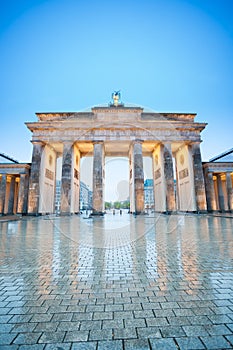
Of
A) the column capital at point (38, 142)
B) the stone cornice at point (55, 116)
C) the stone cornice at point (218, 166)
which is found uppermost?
the stone cornice at point (55, 116)

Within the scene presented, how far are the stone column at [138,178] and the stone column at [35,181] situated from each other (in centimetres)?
1418

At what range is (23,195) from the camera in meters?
29.1

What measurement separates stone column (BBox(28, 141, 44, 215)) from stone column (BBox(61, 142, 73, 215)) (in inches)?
144

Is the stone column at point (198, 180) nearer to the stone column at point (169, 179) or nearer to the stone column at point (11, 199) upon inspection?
the stone column at point (169, 179)

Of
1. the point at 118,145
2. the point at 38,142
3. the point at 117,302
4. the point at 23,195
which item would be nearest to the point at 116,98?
the point at 118,145

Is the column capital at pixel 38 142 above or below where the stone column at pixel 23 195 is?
above

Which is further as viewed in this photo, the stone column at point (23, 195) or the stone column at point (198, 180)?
the stone column at point (23, 195)

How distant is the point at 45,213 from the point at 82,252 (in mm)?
26005

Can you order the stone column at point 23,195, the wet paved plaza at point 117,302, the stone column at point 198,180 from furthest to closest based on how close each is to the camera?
the stone column at point 23,195, the stone column at point 198,180, the wet paved plaza at point 117,302

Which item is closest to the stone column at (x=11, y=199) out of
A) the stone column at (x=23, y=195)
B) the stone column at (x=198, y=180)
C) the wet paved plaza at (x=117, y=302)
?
the stone column at (x=23, y=195)

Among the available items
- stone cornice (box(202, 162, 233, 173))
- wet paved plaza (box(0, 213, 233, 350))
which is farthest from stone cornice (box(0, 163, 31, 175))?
stone cornice (box(202, 162, 233, 173))

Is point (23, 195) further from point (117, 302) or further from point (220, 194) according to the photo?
point (220, 194)

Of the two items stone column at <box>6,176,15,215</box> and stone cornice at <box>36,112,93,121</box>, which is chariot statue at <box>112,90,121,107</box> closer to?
stone cornice at <box>36,112,93,121</box>

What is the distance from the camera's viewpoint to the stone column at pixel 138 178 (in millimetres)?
26620
